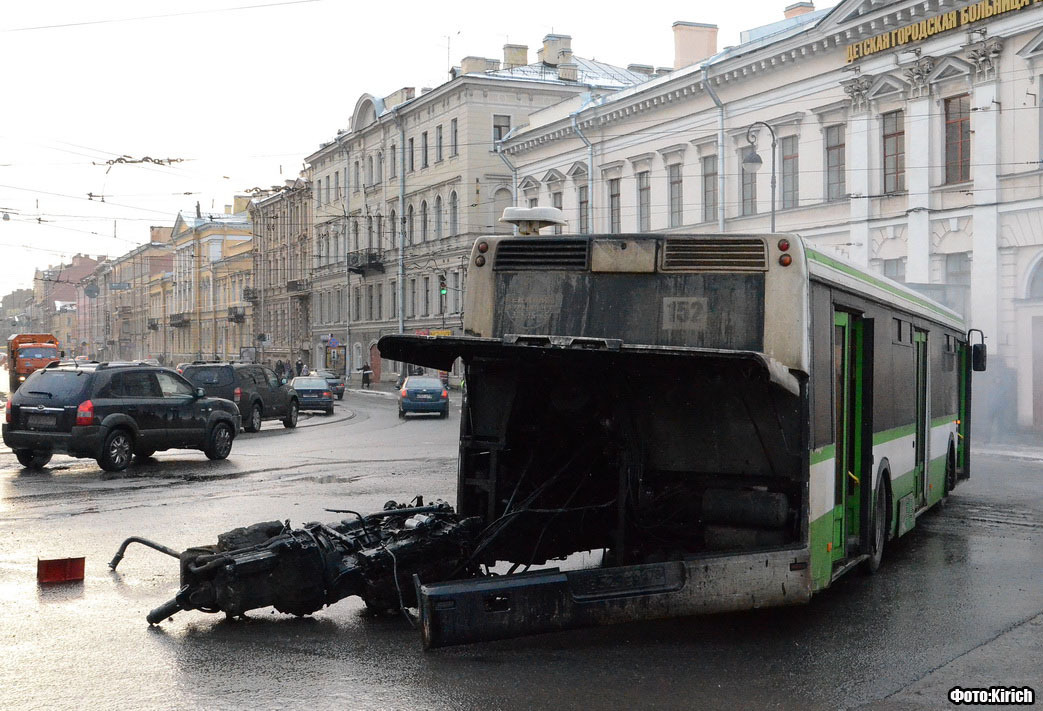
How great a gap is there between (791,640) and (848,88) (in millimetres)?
28618

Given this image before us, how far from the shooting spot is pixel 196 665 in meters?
6.90

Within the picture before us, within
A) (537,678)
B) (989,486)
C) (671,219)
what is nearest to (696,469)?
(537,678)

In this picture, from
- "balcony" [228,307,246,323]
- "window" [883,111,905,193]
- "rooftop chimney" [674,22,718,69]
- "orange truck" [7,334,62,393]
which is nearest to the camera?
"window" [883,111,905,193]

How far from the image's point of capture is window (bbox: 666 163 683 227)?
1641 inches

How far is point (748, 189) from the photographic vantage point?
3834 cm

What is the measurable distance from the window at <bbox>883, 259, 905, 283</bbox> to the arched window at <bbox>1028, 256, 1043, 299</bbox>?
3910 millimetres

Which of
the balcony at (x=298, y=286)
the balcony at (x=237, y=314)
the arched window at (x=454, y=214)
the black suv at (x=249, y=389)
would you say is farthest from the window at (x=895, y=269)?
the balcony at (x=237, y=314)

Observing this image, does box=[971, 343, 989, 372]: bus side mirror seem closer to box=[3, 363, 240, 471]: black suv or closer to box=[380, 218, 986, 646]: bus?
box=[380, 218, 986, 646]: bus

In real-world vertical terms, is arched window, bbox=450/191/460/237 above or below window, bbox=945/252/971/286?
above

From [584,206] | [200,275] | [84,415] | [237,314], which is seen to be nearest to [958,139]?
[584,206]

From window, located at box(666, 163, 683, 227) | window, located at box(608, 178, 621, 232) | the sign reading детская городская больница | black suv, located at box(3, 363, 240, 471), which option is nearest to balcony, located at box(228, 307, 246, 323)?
window, located at box(608, 178, 621, 232)

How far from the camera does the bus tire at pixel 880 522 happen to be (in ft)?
32.0

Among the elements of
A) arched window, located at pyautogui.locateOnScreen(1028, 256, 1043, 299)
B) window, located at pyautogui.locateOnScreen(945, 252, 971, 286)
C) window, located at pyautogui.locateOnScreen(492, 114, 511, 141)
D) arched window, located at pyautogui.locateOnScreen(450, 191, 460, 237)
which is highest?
window, located at pyautogui.locateOnScreen(492, 114, 511, 141)

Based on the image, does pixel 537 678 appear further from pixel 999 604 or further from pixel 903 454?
pixel 903 454
